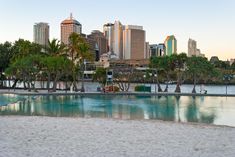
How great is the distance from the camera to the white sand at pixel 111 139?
10.2 metres

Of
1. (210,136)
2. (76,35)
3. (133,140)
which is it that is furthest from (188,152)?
(76,35)

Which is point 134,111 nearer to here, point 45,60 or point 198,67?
point 45,60

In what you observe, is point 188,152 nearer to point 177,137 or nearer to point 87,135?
point 177,137

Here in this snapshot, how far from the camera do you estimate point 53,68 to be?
46.3 m

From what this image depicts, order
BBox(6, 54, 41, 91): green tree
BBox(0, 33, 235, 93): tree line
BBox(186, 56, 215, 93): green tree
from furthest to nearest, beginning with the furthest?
BBox(186, 56, 215, 93): green tree, BBox(0, 33, 235, 93): tree line, BBox(6, 54, 41, 91): green tree

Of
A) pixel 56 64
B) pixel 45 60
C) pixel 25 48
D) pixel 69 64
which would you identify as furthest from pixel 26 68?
pixel 25 48

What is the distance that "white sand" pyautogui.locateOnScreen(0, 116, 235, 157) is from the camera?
33.5ft

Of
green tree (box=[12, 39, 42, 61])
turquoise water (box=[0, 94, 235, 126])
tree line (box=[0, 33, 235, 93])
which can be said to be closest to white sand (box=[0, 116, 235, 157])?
turquoise water (box=[0, 94, 235, 126])

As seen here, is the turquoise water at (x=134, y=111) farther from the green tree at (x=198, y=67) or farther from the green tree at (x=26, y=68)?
the green tree at (x=198, y=67)

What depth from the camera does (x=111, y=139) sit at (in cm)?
1246

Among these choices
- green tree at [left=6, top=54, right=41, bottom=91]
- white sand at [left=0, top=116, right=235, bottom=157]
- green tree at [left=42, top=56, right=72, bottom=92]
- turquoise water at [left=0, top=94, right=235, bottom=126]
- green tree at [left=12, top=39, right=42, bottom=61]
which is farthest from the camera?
green tree at [left=12, top=39, right=42, bottom=61]

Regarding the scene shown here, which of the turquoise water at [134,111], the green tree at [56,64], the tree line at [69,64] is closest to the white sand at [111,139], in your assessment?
the turquoise water at [134,111]

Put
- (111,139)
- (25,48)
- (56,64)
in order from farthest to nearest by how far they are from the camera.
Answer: (25,48), (56,64), (111,139)

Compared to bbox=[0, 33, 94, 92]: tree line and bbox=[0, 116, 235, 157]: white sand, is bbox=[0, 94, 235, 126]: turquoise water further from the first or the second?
bbox=[0, 33, 94, 92]: tree line
